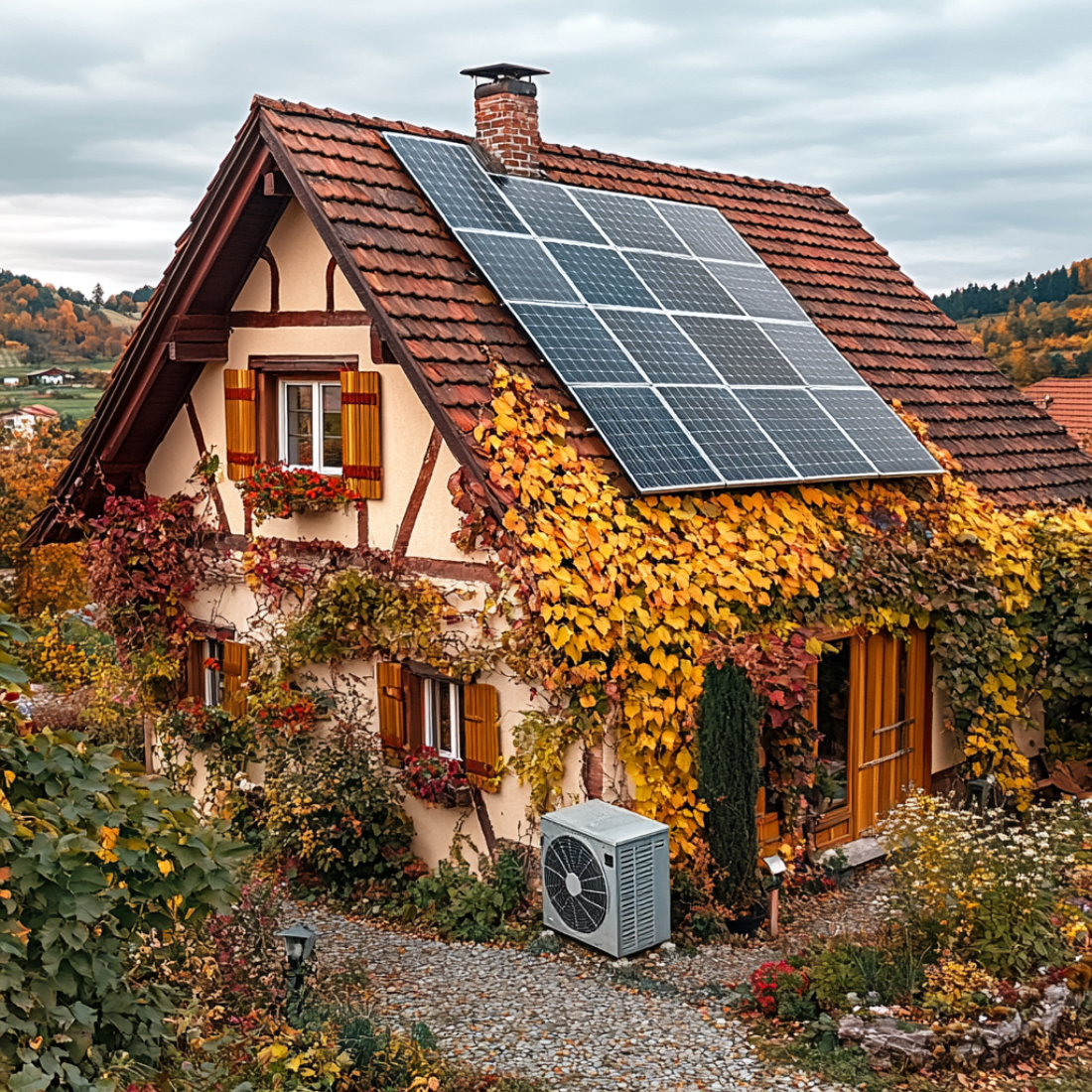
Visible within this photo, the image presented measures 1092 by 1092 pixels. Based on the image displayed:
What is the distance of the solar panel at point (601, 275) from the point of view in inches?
424

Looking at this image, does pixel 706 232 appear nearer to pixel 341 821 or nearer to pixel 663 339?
pixel 663 339

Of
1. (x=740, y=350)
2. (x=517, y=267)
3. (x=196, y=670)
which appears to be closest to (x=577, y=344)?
(x=517, y=267)

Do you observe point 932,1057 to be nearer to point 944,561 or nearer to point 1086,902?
point 1086,902

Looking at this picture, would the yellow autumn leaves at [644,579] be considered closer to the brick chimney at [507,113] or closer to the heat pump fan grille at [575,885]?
the heat pump fan grille at [575,885]

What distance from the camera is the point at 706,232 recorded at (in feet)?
43.1

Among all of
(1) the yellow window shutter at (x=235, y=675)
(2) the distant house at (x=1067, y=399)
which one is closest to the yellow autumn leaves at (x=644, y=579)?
(1) the yellow window shutter at (x=235, y=675)

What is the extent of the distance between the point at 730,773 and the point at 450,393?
3.54 m

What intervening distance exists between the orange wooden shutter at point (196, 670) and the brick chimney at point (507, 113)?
19.7 ft

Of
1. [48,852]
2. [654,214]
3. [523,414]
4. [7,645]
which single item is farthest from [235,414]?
[48,852]

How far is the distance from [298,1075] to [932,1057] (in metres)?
3.52

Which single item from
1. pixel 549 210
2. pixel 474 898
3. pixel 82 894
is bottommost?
pixel 474 898

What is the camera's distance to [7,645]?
521 centimetres

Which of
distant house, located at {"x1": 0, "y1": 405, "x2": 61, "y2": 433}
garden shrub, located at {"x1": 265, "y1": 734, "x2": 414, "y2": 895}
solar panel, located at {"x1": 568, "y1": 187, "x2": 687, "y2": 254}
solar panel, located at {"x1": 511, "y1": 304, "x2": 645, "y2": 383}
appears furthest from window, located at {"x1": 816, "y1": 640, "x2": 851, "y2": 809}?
distant house, located at {"x1": 0, "y1": 405, "x2": 61, "y2": 433}

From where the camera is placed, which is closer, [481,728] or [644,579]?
[644,579]
